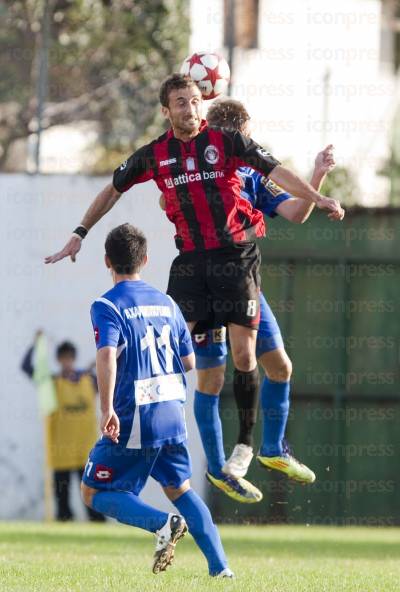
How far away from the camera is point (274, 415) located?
10.3 metres

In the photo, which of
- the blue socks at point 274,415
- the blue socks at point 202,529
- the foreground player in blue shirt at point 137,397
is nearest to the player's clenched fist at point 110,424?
the foreground player in blue shirt at point 137,397

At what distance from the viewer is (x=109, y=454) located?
855cm

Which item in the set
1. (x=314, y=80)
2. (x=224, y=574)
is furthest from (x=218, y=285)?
(x=314, y=80)

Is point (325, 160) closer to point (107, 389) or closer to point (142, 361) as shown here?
point (142, 361)

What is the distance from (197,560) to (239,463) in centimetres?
196

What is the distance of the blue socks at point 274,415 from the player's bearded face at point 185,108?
2102 millimetres

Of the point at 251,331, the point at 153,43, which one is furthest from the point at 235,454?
the point at 153,43

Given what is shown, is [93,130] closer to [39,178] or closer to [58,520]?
[39,178]

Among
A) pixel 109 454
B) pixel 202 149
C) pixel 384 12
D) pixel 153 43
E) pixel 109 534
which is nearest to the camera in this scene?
pixel 109 454

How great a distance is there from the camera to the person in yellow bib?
17.5m

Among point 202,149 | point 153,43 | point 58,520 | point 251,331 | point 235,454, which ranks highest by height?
point 153,43

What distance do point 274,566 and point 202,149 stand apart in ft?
11.1

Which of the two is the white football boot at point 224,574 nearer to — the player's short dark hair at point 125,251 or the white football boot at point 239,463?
the white football boot at point 239,463

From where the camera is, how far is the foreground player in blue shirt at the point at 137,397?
8492mm
